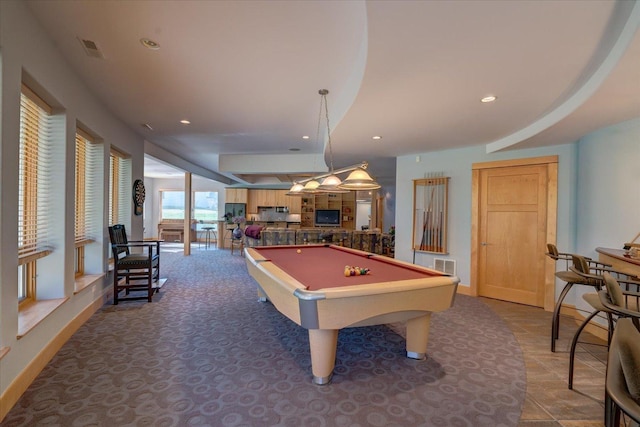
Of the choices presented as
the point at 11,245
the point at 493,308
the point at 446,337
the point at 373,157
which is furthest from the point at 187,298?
the point at 493,308

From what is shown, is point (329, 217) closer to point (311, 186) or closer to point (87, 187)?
point (311, 186)

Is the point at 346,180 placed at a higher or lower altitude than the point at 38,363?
higher

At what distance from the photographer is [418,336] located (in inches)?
104

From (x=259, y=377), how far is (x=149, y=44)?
272 centimetres

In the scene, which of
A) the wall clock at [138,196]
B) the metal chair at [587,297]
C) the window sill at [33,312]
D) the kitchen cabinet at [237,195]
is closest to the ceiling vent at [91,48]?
the window sill at [33,312]

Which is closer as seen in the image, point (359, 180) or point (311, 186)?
point (359, 180)

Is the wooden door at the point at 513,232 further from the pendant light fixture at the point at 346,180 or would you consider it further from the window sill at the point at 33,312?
the window sill at the point at 33,312

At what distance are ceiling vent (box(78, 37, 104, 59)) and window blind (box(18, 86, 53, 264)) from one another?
540 mm

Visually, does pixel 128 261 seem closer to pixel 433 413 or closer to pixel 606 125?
pixel 433 413

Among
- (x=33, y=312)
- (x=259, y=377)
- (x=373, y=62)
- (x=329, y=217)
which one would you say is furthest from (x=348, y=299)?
(x=329, y=217)

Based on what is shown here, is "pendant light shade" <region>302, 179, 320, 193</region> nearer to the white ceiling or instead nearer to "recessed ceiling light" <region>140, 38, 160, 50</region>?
the white ceiling

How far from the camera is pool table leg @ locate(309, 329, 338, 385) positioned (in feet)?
7.18

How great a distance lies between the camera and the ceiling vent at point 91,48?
2339 millimetres

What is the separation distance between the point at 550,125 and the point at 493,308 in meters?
2.44
